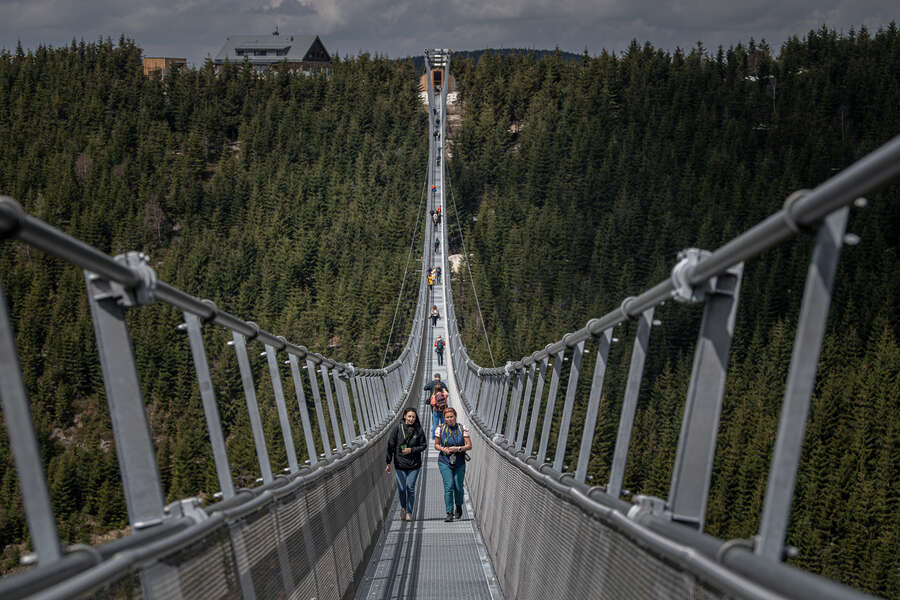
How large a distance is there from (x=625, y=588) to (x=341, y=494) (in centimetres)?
391

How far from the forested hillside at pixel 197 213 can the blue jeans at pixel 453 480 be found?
4049 centimetres

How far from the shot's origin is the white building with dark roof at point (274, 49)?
579 ft

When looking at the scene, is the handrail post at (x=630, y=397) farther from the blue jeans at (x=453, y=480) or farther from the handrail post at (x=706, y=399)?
the blue jeans at (x=453, y=480)

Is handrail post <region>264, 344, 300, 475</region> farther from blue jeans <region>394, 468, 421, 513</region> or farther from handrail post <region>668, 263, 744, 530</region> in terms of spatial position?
blue jeans <region>394, 468, 421, 513</region>

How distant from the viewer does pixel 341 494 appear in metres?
6.77

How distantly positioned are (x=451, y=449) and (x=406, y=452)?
546 mm

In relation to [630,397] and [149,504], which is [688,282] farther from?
[149,504]

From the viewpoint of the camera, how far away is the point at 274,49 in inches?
7052

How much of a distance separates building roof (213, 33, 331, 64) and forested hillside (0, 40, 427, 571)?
2713 centimetres

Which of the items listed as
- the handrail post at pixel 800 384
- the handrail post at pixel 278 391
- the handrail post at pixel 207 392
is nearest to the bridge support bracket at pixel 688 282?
the handrail post at pixel 800 384

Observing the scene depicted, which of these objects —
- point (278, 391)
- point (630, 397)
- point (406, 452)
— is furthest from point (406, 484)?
point (630, 397)

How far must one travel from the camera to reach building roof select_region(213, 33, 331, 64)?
177 meters

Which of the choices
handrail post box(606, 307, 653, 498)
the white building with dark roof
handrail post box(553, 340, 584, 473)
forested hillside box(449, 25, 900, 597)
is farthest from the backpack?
the white building with dark roof

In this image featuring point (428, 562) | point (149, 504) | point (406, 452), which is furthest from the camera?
point (406, 452)
